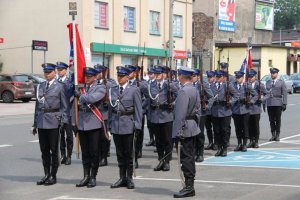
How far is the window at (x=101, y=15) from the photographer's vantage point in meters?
41.6

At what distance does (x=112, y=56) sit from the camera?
1698 inches

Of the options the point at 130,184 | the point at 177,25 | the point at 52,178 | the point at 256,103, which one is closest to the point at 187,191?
the point at 130,184

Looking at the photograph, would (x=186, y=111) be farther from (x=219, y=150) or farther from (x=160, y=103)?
(x=219, y=150)

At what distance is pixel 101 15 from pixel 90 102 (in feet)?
107

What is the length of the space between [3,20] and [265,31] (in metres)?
34.1

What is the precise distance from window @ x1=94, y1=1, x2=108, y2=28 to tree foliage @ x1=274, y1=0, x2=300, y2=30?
88.4 m

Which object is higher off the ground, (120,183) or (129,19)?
(129,19)

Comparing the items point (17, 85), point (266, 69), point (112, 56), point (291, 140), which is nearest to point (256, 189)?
point (291, 140)

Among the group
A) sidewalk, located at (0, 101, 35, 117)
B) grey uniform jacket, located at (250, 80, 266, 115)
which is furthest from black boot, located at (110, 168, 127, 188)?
sidewalk, located at (0, 101, 35, 117)

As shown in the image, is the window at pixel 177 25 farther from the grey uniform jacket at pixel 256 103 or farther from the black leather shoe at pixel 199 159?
the black leather shoe at pixel 199 159

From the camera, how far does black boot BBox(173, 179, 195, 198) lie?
9.05 metres

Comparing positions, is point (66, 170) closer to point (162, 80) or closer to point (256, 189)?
point (162, 80)

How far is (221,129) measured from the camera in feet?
45.5

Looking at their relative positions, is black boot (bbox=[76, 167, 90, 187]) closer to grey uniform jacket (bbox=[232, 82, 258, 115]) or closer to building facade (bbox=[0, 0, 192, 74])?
grey uniform jacket (bbox=[232, 82, 258, 115])
